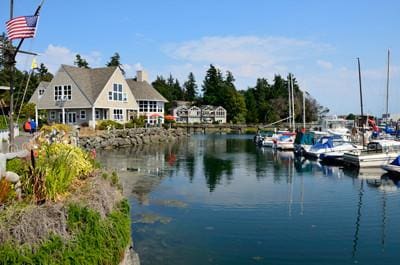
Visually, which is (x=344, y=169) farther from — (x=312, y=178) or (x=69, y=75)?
(x=69, y=75)

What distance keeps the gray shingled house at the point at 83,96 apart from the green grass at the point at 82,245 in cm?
4507

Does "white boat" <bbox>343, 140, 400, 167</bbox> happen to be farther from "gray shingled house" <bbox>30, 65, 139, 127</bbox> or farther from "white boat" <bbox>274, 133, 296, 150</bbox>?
"gray shingled house" <bbox>30, 65, 139, 127</bbox>

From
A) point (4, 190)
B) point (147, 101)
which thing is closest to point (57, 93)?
point (147, 101)

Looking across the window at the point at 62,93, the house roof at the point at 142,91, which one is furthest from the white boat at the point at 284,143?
the window at the point at 62,93

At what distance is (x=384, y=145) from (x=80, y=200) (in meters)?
30.2

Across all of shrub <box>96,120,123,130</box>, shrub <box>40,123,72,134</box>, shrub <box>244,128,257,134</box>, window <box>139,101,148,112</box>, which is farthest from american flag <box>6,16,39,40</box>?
shrub <box>244,128,257,134</box>

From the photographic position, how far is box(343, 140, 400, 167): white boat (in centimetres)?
3203

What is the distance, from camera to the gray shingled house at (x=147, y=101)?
68.2 m

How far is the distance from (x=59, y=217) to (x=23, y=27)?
7899 mm

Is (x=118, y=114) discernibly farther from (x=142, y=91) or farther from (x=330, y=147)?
(x=330, y=147)

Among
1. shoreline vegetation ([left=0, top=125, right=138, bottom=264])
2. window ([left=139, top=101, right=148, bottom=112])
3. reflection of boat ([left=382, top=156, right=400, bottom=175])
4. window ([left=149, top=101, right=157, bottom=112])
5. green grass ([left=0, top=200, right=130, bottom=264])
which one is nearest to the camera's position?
green grass ([left=0, top=200, right=130, bottom=264])

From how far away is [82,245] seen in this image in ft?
26.5

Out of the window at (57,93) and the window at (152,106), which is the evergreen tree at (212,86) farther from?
the window at (57,93)

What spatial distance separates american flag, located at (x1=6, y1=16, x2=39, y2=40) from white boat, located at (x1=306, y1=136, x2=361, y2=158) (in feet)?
98.5
